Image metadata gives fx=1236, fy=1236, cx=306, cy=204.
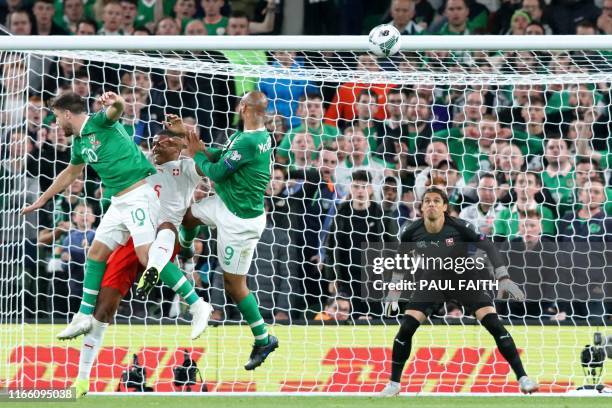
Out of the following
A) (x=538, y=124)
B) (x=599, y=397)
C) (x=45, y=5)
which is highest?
(x=45, y=5)

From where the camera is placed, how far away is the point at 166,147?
9.45 m

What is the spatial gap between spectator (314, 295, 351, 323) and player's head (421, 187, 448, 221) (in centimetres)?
139

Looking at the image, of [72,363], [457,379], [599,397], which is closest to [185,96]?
[72,363]

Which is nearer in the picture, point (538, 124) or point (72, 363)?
point (72, 363)

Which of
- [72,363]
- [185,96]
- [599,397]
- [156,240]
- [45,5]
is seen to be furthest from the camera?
[45,5]

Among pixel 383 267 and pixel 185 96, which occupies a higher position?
pixel 185 96

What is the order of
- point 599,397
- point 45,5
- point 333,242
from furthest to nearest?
point 45,5, point 333,242, point 599,397

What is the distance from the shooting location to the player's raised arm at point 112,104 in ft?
29.0

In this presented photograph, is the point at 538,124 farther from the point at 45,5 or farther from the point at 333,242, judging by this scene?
the point at 45,5

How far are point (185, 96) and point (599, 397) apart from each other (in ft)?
17.6

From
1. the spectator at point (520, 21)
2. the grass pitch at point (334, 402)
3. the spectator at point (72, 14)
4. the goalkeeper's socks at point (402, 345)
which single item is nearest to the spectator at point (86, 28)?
the spectator at point (72, 14)

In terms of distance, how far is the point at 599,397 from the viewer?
9.98 metres

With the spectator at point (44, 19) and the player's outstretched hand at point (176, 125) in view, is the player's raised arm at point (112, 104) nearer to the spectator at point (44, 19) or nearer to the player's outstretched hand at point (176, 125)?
the player's outstretched hand at point (176, 125)

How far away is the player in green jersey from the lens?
902 cm
